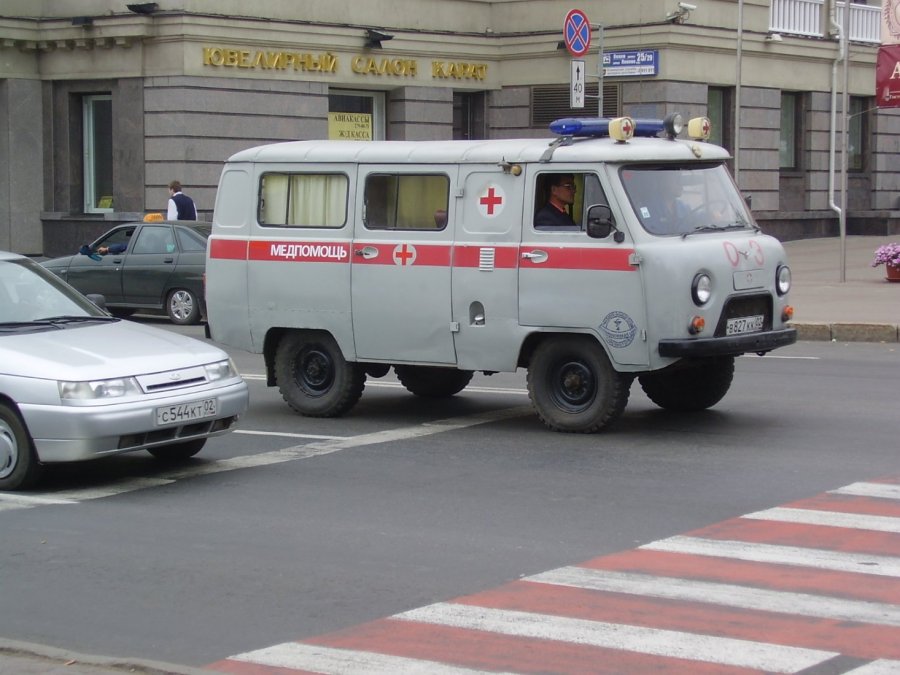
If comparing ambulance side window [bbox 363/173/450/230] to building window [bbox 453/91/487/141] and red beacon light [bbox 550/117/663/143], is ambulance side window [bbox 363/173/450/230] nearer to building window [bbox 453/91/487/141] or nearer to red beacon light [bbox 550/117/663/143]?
red beacon light [bbox 550/117/663/143]

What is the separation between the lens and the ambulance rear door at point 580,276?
1107 cm

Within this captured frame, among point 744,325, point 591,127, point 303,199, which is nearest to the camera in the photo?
point 744,325

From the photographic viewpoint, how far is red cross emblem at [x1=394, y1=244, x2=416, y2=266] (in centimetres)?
1204

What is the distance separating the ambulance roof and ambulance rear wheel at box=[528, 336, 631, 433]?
141 cm

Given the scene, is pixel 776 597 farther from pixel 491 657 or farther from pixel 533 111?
pixel 533 111

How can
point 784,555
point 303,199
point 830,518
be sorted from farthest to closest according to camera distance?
point 303,199
point 830,518
point 784,555

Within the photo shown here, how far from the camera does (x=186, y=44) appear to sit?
28.2 metres

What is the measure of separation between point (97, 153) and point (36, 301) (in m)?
20.9

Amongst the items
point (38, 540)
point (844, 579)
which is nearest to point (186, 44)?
point (38, 540)

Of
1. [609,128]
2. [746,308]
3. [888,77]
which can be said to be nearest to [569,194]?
[609,128]

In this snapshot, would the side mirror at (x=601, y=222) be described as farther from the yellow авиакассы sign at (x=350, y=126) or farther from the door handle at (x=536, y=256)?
the yellow авиакассы sign at (x=350, y=126)

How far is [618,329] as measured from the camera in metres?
11.1

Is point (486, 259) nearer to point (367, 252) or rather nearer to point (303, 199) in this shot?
point (367, 252)

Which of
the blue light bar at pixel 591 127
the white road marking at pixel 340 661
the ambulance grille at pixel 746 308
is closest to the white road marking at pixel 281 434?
the blue light bar at pixel 591 127
